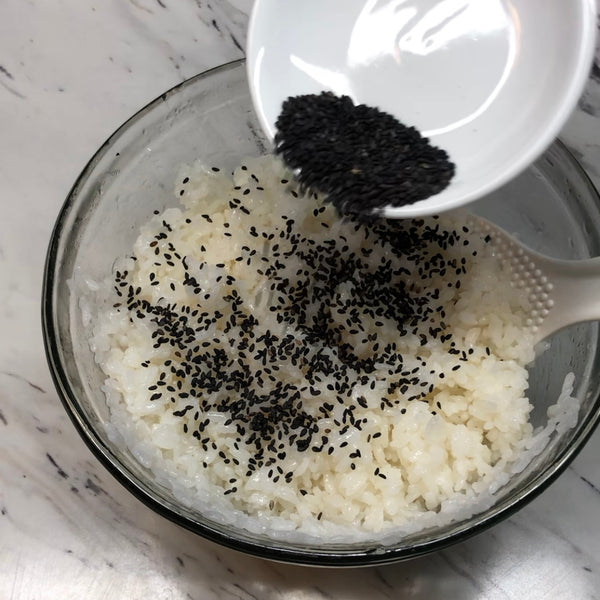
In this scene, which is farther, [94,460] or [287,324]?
[94,460]

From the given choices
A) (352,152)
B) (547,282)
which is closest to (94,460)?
(352,152)

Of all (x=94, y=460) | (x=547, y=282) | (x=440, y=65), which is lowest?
(x=94, y=460)

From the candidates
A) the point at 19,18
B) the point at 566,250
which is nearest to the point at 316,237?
the point at 566,250

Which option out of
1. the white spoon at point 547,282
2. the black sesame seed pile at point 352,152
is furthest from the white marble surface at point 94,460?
the black sesame seed pile at point 352,152

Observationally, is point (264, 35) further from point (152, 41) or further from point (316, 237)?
point (152, 41)

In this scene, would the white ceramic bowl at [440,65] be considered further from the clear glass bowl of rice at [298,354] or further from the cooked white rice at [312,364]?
the cooked white rice at [312,364]

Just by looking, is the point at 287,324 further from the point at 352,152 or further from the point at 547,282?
the point at 547,282
